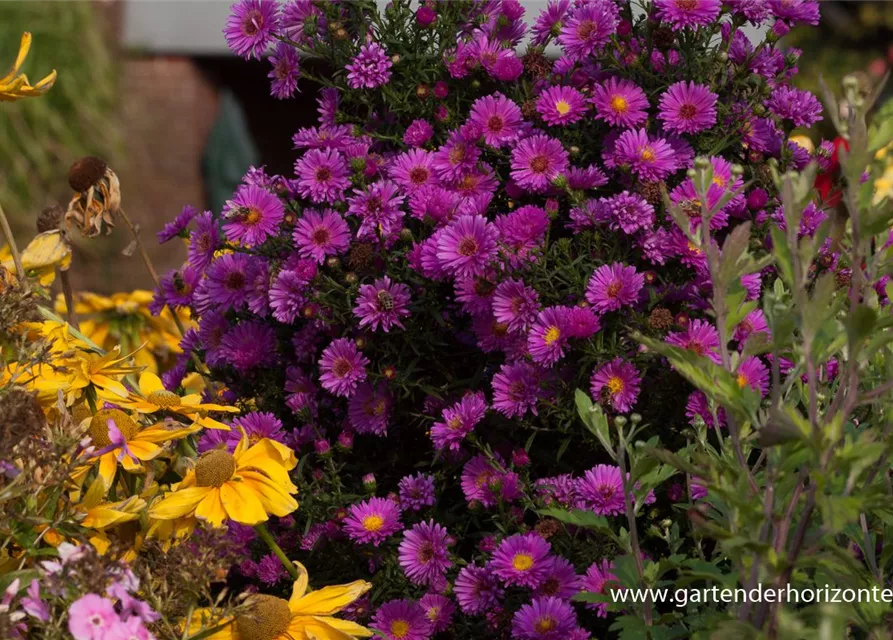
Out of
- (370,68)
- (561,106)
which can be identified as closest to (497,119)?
(561,106)

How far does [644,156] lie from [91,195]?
96 cm

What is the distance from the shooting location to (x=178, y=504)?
1.30m

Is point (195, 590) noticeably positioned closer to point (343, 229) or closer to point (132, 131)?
point (343, 229)

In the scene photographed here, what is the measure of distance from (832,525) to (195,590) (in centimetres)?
57

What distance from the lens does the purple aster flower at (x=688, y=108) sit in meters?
1.63

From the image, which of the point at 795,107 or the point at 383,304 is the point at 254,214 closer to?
the point at 383,304

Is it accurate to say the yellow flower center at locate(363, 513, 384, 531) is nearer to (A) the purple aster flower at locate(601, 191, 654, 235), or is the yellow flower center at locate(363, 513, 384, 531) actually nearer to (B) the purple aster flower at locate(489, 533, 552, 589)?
(B) the purple aster flower at locate(489, 533, 552, 589)

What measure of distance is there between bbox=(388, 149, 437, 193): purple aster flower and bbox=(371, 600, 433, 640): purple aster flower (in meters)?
0.57

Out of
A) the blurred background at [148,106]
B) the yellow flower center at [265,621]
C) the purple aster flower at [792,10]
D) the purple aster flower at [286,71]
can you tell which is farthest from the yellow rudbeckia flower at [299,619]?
the blurred background at [148,106]

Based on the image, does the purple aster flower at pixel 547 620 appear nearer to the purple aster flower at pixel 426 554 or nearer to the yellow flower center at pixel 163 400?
the purple aster flower at pixel 426 554

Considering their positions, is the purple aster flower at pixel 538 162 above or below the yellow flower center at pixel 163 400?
above

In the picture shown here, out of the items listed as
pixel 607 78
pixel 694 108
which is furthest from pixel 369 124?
pixel 694 108

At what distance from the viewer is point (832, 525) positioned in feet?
2.84

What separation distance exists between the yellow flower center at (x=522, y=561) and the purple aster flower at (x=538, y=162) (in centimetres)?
49
